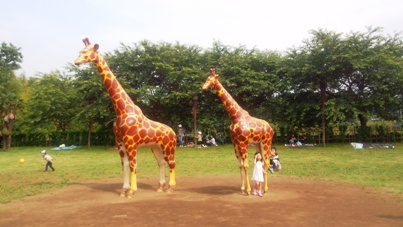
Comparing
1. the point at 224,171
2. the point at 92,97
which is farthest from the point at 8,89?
the point at 224,171

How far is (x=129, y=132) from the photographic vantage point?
11.1 metres

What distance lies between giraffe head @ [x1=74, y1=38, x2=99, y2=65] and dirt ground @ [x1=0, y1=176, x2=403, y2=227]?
413cm

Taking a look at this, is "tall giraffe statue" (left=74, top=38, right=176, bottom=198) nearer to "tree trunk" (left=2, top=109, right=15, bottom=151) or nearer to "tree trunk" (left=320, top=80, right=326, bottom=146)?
"tree trunk" (left=320, top=80, right=326, bottom=146)

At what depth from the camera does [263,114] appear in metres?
33.4

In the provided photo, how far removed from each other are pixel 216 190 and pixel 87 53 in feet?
19.5

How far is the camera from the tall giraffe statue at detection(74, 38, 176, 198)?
11203 mm

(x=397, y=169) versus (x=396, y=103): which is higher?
(x=396, y=103)

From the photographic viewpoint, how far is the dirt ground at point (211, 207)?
27.2ft

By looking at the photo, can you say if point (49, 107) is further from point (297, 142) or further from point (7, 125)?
point (297, 142)

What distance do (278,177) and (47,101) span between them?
27.1 meters

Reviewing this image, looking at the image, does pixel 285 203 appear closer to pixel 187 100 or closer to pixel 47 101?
pixel 187 100

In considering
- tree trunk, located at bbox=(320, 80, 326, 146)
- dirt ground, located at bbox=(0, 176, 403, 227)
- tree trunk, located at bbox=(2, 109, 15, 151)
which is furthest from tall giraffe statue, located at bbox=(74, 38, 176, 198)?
tree trunk, located at bbox=(2, 109, 15, 151)

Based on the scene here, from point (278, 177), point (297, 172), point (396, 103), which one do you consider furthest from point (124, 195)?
point (396, 103)

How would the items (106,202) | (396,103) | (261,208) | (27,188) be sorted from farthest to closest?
(396,103)
(27,188)
(106,202)
(261,208)
